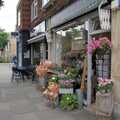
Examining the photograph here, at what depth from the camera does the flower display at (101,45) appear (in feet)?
32.9

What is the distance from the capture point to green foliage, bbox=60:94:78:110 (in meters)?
11.5

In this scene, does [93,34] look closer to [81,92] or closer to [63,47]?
[81,92]

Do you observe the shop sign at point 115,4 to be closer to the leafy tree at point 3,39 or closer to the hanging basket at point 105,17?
the hanging basket at point 105,17

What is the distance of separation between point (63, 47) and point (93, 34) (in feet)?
15.6

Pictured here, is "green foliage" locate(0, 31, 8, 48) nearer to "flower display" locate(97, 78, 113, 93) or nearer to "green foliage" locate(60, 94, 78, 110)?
"green foliage" locate(60, 94, 78, 110)

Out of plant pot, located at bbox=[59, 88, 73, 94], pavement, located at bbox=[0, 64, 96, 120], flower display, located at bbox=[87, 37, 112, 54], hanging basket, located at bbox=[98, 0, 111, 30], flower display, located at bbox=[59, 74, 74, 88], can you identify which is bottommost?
pavement, located at bbox=[0, 64, 96, 120]

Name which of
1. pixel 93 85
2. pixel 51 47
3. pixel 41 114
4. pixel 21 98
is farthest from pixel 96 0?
pixel 51 47

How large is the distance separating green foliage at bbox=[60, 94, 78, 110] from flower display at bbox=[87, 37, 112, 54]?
1.67 meters

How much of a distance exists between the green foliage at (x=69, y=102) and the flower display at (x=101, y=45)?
5.48ft

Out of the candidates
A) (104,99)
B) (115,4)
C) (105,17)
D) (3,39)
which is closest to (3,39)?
(3,39)

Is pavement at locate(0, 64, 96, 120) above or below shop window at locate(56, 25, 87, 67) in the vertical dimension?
below

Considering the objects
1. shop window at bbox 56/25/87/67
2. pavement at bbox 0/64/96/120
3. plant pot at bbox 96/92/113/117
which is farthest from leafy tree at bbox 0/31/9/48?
plant pot at bbox 96/92/113/117

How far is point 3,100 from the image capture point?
1387 cm

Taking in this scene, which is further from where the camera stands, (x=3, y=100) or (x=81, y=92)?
(x=3, y=100)
